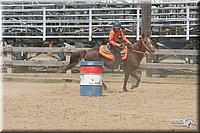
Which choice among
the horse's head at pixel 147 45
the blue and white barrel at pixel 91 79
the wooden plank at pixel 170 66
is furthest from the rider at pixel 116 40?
the wooden plank at pixel 170 66

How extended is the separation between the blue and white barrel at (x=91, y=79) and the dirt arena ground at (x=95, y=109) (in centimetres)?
29

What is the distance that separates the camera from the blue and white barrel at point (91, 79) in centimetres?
1316

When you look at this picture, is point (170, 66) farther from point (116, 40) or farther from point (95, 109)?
point (95, 109)

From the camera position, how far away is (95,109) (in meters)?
10.6

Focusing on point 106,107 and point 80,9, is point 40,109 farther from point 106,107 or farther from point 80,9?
point 80,9

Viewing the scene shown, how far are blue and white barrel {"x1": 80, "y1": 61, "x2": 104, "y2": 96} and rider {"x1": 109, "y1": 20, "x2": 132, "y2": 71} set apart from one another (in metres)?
2.30

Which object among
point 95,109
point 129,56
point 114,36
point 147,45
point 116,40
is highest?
point 114,36

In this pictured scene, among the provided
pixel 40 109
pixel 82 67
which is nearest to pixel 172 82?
pixel 82 67

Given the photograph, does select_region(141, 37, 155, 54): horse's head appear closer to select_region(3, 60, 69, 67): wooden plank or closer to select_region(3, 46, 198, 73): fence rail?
select_region(3, 46, 198, 73): fence rail

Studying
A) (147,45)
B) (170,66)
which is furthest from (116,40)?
(170,66)

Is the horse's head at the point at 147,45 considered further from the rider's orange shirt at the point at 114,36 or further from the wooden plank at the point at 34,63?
the wooden plank at the point at 34,63

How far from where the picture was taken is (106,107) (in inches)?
433

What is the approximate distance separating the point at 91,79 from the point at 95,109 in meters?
2.64

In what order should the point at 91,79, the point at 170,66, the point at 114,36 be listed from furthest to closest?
the point at 170,66 < the point at 114,36 < the point at 91,79
